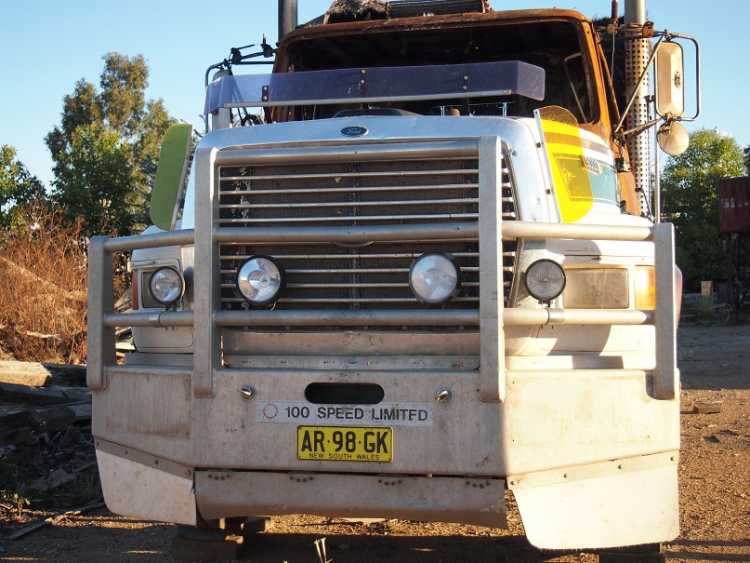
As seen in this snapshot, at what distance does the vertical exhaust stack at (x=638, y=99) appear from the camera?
5.96m

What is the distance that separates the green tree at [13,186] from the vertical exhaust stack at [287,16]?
49.2 feet

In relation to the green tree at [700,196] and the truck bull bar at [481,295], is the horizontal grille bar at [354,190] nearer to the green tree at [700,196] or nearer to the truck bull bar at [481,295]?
the truck bull bar at [481,295]

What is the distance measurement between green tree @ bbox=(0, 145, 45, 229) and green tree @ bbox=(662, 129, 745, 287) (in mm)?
31258

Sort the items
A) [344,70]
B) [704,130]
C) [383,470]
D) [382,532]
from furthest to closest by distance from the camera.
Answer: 1. [704,130]
2. [382,532]
3. [344,70]
4. [383,470]

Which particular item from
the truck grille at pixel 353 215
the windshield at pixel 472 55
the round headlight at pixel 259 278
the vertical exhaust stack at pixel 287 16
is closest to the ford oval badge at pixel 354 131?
the truck grille at pixel 353 215

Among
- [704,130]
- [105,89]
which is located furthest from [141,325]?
[704,130]

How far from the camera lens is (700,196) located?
5125cm

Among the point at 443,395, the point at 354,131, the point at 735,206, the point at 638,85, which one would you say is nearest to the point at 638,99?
the point at 638,85

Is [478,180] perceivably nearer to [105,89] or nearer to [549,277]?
[549,277]

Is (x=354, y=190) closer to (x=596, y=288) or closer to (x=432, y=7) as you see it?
(x=596, y=288)

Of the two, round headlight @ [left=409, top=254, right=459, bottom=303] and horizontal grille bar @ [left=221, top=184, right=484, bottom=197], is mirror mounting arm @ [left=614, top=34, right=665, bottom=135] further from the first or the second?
round headlight @ [left=409, top=254, right=459, bottom=303]

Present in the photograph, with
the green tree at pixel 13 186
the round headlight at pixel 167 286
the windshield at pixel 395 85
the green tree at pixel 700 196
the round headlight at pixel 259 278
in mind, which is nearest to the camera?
the round headlight at pixel 259 278

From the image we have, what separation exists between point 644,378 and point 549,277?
1.97 ft

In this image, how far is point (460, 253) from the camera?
393 centimetres
